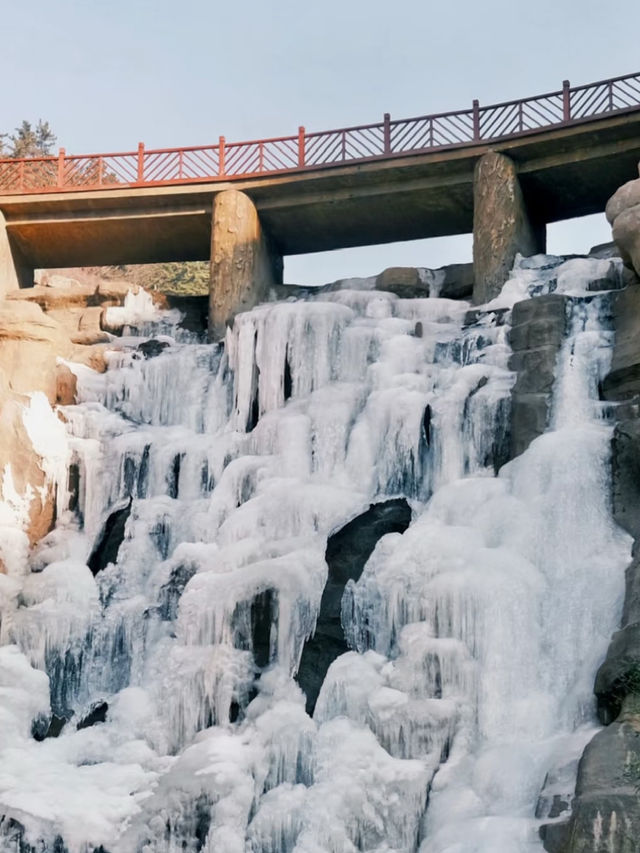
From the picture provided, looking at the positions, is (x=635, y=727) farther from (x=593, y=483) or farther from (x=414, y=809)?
(x=593, y=483)

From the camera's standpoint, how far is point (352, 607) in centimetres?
1366

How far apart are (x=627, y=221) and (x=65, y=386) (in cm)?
842

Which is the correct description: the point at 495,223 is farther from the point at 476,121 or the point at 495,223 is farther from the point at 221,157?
→ the point at 221,157

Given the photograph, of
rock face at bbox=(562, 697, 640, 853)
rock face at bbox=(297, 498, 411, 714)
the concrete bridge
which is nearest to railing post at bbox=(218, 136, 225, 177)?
the concrete bridge

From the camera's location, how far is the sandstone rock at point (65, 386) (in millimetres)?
18953

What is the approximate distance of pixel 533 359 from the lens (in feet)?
52.3

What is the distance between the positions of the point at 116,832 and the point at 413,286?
11.6 metres

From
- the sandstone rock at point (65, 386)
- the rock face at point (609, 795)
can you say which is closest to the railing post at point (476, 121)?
the sandstone rock at point (65, 386)

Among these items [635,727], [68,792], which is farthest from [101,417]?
[635,727]

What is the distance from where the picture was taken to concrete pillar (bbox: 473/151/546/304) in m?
19.8

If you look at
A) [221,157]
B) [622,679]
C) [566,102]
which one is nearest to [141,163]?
[221,157]

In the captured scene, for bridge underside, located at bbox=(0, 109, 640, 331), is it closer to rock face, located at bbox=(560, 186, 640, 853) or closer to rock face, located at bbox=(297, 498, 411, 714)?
rock face, located at bbox=(560, 186, 640, 853)

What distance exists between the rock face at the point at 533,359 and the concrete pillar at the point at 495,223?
2853mm

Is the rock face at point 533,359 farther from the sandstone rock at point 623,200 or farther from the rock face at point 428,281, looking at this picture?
the rock face at point 428,281
